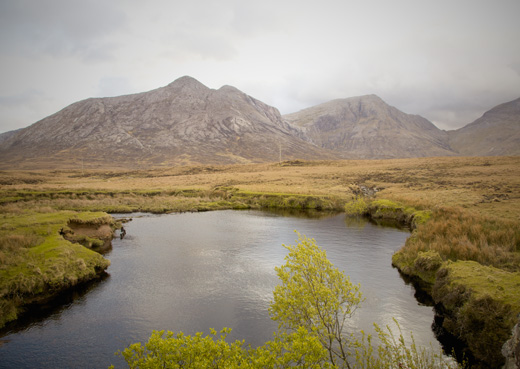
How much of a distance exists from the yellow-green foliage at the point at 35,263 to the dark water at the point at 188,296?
3.52 ft

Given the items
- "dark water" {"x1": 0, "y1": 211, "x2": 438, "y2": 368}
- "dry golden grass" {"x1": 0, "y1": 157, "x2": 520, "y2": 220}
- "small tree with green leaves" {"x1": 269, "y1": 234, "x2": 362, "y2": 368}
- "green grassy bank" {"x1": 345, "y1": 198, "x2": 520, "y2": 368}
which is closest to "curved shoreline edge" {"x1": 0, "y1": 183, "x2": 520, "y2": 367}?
"green grassy bank" {"x1": 345, "y1": 198, "x2": 520, "y2": 368}

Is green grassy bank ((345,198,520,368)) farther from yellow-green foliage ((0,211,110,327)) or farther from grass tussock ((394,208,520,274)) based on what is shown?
yellow-green foliage ((0,211,110,327))

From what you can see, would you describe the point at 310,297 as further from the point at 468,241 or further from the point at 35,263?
the point at 35,263

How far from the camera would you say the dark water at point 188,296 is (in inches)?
510

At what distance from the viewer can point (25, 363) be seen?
11.6 m

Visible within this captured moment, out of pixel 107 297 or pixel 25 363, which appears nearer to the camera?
pixel 25 363

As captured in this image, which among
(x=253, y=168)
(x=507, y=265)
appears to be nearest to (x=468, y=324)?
(x=507, y=265)

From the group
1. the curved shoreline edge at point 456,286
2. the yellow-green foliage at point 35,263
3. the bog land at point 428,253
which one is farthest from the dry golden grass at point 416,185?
the yellow-green foliage at point 35,263

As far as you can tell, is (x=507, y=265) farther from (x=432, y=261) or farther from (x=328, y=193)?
(x=328, y=193)

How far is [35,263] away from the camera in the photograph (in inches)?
673

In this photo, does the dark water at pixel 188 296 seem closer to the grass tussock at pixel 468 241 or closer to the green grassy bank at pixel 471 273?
the green grassy bank at pixel 471 273

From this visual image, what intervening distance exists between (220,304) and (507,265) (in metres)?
15.4

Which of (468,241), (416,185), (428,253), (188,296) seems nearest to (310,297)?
(188,296)

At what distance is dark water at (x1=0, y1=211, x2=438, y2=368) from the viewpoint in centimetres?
1295
